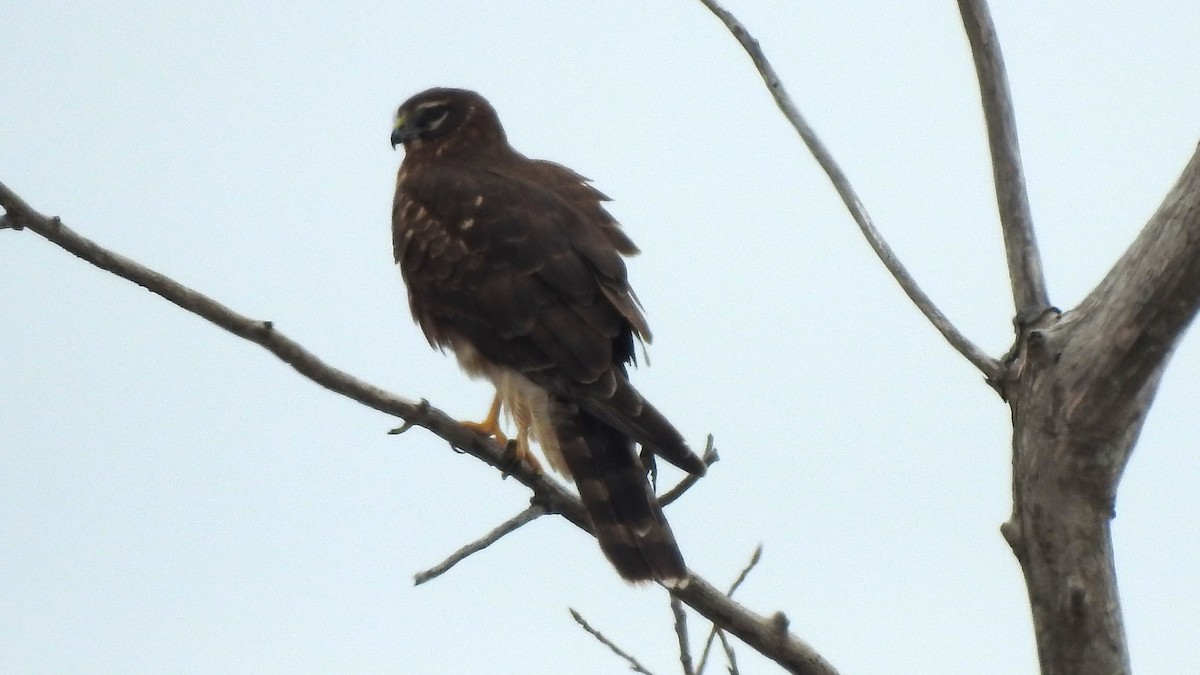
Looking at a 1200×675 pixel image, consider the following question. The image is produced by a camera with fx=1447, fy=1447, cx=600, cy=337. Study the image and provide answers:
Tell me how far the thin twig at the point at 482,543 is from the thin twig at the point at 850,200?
98 centimetres

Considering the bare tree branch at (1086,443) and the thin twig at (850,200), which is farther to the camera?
the thin twig at (850,200)

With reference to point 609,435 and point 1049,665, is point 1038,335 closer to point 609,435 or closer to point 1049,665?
point 1049,665

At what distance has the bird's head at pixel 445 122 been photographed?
17.3ft

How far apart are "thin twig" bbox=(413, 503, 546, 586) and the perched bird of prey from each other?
28cm

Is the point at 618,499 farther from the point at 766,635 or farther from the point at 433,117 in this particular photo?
the point at 433,117

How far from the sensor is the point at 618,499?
3.69 metres

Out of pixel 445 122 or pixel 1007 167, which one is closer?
pixel 1007 167

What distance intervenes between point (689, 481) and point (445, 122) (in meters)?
2.36

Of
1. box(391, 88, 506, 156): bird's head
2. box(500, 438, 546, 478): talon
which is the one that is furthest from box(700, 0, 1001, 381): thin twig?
box(391, 88, 506, 156): bird's head

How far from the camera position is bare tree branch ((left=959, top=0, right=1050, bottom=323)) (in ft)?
8.81

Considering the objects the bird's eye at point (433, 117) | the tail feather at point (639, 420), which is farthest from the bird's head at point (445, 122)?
the tail feather at point (639, 420)

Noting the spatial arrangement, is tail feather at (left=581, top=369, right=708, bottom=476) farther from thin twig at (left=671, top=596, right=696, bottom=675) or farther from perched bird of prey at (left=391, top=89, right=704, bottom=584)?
thin twig at (left=671, top=596, right=696, bottom=675)

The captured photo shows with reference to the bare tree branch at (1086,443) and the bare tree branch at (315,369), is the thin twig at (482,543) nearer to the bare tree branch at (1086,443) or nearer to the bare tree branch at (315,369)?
the bare tree branch at (315,369)

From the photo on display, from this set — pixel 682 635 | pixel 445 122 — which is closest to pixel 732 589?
pixel 682 635
